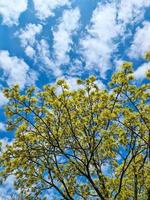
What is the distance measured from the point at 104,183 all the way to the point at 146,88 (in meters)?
6.49

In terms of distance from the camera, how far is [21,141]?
2380cm

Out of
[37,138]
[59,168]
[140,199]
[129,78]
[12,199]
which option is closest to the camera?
[129,78]

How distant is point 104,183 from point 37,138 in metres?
5.06

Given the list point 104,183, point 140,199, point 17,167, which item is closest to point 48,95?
point 17,167

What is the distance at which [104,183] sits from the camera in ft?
80.0

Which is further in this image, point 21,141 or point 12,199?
point 12,199

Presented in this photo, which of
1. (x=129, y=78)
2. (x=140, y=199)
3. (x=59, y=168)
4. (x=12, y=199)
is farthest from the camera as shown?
(x=12, y=199)

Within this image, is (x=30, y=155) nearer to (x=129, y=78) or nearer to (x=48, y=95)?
(x=48, y=95)

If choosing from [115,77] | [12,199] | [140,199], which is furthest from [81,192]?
[12,199]

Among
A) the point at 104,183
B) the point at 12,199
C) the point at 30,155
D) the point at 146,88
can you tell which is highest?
the point at 12,199

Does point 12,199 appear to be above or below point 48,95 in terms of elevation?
above

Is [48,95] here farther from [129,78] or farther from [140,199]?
[140,199]

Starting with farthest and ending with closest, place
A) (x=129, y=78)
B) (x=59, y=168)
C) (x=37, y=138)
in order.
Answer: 1. (x=59, y=168)
2. (x=37, y=138)
3. (x=129, y=78)

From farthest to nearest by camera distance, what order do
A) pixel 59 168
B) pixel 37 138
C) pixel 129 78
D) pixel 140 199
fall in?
pixel 140 199 < pixel 59 168 < pixel 37 138 < pixel 129 78
